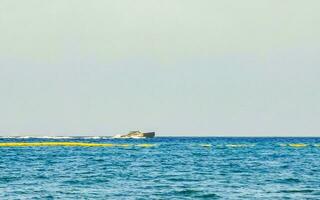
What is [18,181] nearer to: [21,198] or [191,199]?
[21,198]

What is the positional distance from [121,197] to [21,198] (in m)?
7.29

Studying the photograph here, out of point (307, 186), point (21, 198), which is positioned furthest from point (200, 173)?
point (21, 198)

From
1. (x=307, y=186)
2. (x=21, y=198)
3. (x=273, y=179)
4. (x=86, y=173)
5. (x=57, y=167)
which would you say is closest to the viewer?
(x=21, y=198)

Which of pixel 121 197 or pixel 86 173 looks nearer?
pixel 121 197

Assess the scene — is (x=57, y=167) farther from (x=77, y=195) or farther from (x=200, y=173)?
(x=77, y=195)

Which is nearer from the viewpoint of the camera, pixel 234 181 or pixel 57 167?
pixel 234 181

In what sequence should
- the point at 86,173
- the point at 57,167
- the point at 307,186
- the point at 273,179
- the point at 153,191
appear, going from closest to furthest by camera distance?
the point at 153,191 < the point at 307,186 < the point at 273,179 < the point at 86,173 < the point at 57,167

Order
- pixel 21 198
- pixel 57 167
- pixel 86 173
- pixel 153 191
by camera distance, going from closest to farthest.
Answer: pixel 21 198, pixel 153 191, pixel 86 173, pixel 57 167

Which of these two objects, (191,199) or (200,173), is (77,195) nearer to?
(191,199)

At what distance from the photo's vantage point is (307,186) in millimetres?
Result: 62344

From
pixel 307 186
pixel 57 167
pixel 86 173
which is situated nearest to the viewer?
pixel 307 186

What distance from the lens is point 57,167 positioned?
84.6 meters

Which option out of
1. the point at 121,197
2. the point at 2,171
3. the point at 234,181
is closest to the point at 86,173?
the point at 2,171

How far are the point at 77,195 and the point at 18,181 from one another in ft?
42.8
